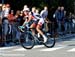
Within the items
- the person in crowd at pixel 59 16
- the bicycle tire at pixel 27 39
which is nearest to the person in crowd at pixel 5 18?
the bicycle tire at pixel 27 39

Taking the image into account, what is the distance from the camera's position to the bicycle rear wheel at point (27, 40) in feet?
57.4

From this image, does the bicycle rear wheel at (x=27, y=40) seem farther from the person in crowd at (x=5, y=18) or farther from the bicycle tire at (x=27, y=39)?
the person in crowd at (x=5, y=18)

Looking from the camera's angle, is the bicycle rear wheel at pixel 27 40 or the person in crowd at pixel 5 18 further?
the person in crowd at pixel 5 18

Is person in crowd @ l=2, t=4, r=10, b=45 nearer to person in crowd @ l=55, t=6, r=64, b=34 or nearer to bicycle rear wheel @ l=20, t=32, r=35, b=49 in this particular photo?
bicycle rear wheel @ l=20, t=32, r=35, b=49

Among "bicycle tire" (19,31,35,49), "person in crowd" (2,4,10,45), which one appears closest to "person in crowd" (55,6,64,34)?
"person in crowd" (2,4,10,45)

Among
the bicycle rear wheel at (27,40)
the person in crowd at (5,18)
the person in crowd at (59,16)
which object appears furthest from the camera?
the person in crowd at (59,16)

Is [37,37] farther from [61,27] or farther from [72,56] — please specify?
[61,27]

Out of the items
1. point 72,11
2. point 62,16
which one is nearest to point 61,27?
point 62,16

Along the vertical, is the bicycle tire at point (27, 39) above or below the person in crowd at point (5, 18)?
below

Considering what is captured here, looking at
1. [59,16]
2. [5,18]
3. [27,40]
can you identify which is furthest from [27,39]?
[59,16]

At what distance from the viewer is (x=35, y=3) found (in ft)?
95.1

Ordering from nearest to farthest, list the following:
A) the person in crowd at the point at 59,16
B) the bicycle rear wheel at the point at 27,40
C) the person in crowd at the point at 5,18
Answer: the bicycle rear wheel at the point at 27,40 → the person in crowd at the point at 5,18 → the person in crowd at the point at 59,16

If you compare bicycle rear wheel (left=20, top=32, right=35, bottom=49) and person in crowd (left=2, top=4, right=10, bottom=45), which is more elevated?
person in crowd (left=2, top=4, right=10, bottom=45)

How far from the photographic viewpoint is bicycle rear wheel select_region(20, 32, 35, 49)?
689 inches
